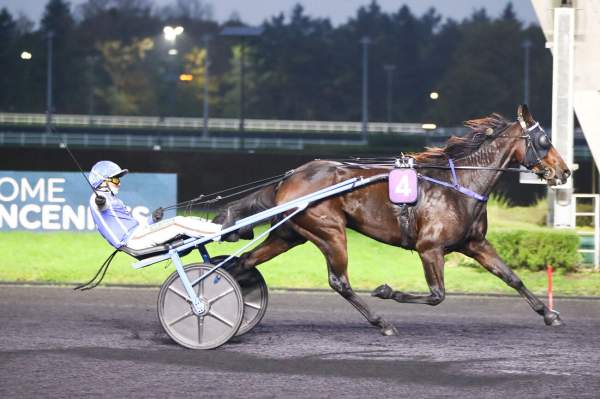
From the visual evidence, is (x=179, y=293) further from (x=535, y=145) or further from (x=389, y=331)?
(x=535, y=145)

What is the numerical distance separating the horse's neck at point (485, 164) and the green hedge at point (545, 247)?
15.1ft

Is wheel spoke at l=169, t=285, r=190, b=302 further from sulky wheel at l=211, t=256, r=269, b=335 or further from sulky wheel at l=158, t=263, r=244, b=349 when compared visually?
sulky wheel at l=211, t=256, r=269, b=335

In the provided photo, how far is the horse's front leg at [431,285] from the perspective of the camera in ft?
27.7

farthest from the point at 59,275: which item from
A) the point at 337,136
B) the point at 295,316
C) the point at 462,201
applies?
the point at 337,136

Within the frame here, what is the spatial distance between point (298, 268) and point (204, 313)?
6146 millimetres

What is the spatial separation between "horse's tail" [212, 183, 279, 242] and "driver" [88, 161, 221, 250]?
1.40 ft

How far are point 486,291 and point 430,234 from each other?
4230 mm

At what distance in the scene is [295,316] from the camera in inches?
398

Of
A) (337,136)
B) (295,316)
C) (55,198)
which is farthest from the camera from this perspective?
(337,136)

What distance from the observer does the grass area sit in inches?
510

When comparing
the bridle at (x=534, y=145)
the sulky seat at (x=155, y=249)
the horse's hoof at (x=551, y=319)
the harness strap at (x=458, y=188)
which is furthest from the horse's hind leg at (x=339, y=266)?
the bridle at (x=534, y=145)

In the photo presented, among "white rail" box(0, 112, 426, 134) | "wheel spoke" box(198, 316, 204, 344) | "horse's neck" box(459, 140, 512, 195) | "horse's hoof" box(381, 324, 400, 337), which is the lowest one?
"horse's hoof" box(381, 324, 400, 337)

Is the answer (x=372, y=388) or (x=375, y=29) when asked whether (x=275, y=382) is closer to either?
(x=372, y=388)

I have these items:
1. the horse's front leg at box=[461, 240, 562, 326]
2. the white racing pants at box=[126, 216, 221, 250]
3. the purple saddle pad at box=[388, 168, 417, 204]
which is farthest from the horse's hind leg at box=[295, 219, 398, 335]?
the white racing pants at box=[126, 216, 221, 250]
